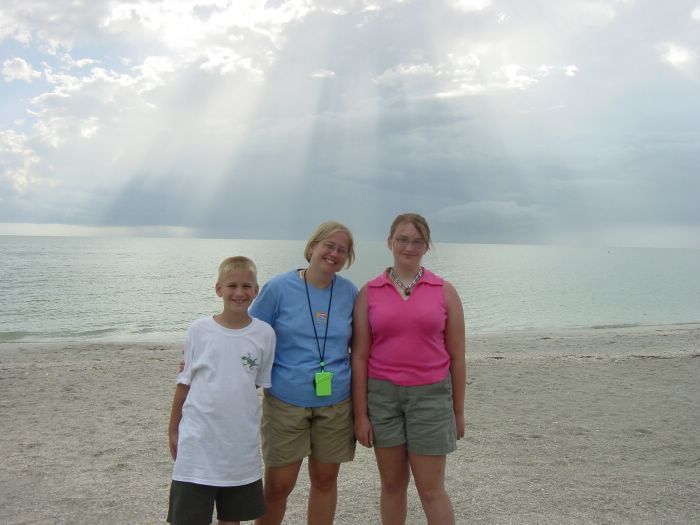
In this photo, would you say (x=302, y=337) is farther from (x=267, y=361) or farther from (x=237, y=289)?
(x=237, y=289)

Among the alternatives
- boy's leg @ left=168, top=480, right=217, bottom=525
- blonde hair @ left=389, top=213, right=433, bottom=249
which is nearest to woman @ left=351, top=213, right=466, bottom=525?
blonde hair @ left=389, top=213, right=433, bottom=249

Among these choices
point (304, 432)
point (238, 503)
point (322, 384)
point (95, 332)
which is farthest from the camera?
point (95, 332)

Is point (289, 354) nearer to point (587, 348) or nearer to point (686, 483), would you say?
point (686, 483)

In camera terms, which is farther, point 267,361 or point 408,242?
Result: point 408,242

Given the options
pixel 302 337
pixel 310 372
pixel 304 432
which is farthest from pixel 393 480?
pixel 302 337

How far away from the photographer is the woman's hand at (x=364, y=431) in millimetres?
3133

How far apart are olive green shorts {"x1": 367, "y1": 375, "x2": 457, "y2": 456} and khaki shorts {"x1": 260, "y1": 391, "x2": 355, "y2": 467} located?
18cm

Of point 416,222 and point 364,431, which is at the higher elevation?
point 416,222

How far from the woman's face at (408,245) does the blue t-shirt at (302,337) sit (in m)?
0.41

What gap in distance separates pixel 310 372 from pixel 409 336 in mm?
581

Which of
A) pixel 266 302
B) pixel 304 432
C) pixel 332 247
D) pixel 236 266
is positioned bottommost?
pixel 304 432

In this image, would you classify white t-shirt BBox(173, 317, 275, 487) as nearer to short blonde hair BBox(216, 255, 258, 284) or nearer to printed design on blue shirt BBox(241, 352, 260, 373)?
printed design on blue shirt BBox(241, 352, 260, 373)

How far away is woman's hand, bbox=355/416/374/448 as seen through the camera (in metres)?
3.13

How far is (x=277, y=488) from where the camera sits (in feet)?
10.5
